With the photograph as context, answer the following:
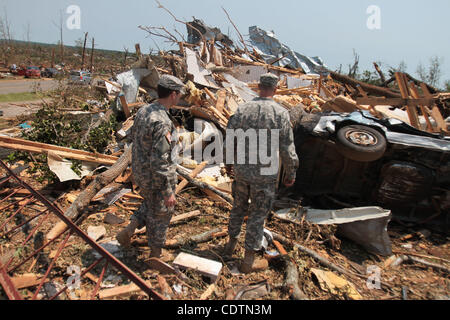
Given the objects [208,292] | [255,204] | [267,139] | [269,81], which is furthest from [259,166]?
[208,292]

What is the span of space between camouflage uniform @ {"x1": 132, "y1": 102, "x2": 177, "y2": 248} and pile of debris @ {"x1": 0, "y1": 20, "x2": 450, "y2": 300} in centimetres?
45

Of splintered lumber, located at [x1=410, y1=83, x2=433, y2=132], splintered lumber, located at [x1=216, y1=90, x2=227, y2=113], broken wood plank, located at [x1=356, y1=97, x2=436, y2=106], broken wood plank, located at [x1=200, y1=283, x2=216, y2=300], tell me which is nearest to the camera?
broken wood plank, located at [x1=200, y1=283, x2=216, y2=300]

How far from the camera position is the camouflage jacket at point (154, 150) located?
2439mm

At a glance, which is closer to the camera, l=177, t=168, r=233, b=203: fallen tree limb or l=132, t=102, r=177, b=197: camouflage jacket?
l=132, t=102, r=177, b=197: camouflage jacket

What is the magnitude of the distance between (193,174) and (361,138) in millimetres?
2738

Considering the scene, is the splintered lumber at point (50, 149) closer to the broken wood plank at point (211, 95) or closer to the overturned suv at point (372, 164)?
the broken wood plank at point (211, 95)

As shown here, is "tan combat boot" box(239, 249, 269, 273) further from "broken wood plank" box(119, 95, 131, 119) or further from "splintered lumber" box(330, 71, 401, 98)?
"splintered lumber" box(330, 71, 401, 98)

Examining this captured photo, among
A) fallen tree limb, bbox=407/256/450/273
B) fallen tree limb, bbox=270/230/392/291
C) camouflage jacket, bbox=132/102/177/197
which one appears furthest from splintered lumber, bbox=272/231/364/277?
camouflage jacket, bbox=132/102/177/197

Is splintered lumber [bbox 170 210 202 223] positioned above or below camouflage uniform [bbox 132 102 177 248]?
below

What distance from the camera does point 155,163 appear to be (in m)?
2.48

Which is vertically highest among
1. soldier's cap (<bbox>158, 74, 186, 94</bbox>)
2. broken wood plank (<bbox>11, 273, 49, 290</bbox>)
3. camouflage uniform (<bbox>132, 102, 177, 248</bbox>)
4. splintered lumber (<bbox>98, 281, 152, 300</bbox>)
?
soldier's cap (<bbox>158, 74, 186, 94</bbox>)

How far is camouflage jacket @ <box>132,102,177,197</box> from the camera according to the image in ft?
8.00
